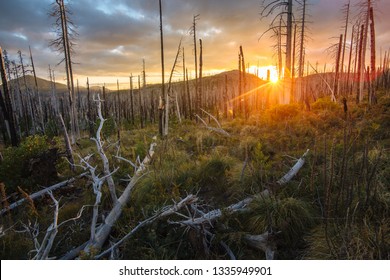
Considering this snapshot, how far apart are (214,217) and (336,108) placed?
12056mm

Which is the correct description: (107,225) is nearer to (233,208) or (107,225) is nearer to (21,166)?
(233,208)

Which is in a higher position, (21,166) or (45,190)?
(21,166)

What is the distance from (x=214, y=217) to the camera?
13.1 ft

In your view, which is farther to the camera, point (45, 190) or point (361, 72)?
point (361, 72)

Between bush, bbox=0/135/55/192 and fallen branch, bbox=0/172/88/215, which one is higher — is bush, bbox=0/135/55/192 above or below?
above

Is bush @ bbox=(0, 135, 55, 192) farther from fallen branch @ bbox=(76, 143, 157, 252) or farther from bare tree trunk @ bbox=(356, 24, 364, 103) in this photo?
bare tree trunk @ bbox=(356, 24, 364, 103)

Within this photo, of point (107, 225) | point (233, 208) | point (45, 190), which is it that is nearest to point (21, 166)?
→ point (45, 190)

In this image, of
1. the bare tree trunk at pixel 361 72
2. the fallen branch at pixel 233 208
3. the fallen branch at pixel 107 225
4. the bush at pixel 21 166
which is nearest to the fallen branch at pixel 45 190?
the bush at pixel 21 166

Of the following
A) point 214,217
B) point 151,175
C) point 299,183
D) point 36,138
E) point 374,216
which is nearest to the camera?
point 374,216

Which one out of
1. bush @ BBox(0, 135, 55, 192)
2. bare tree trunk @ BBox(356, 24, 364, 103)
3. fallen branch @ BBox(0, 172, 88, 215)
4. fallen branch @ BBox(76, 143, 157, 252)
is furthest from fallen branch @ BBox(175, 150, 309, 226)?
bare tree trunk @ BBox(356, 24, 364, 103)

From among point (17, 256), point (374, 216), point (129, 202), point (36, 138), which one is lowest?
point (17, 256)

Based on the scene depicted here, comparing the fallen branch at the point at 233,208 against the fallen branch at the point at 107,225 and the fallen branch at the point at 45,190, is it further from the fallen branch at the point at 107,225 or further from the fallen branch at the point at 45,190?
the fallen branch at the point at 45,190
